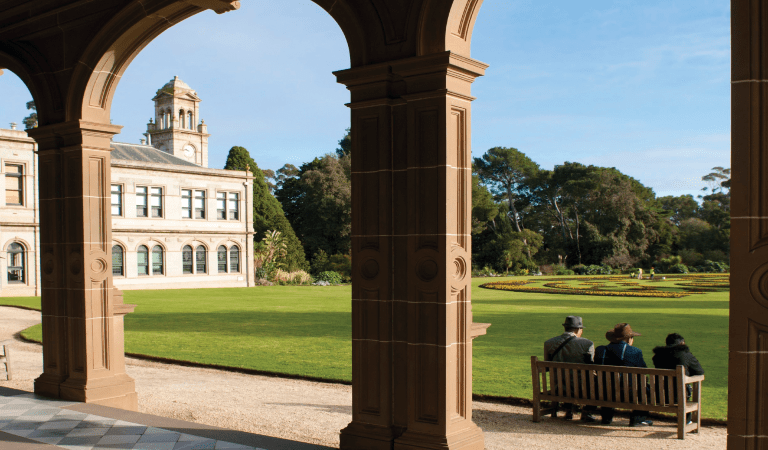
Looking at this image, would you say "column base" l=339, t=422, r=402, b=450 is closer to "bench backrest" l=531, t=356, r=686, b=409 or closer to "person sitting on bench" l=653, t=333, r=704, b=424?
"bench backrest" l=531, t=356, r=686, b=409

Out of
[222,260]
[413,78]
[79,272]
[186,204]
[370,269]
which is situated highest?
[413,78]

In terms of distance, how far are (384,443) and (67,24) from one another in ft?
18.5

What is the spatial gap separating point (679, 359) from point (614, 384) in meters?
0.76

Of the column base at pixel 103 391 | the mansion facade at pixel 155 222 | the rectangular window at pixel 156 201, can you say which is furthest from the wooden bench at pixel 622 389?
the rectangular window at pixel 156 201

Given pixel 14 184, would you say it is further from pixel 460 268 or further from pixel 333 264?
pixel 460 268

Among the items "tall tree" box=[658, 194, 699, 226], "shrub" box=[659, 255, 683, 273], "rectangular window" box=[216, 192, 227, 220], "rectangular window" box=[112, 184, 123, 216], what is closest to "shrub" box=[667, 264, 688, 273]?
"shrub" box=[659, 255, 683, 273]

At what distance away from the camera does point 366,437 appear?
4.79m

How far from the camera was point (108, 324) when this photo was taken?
7.29 metres

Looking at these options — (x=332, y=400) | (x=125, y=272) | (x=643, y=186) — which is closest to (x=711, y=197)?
(x=643, y=186)

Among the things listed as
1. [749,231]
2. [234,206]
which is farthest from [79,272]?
[234,206]

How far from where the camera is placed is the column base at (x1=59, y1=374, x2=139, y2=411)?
7.05 metres

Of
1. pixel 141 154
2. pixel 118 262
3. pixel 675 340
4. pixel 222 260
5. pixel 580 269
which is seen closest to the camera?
pixel 675 340

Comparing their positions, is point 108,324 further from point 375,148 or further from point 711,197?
point 711,197

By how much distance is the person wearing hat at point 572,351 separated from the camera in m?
7.08
